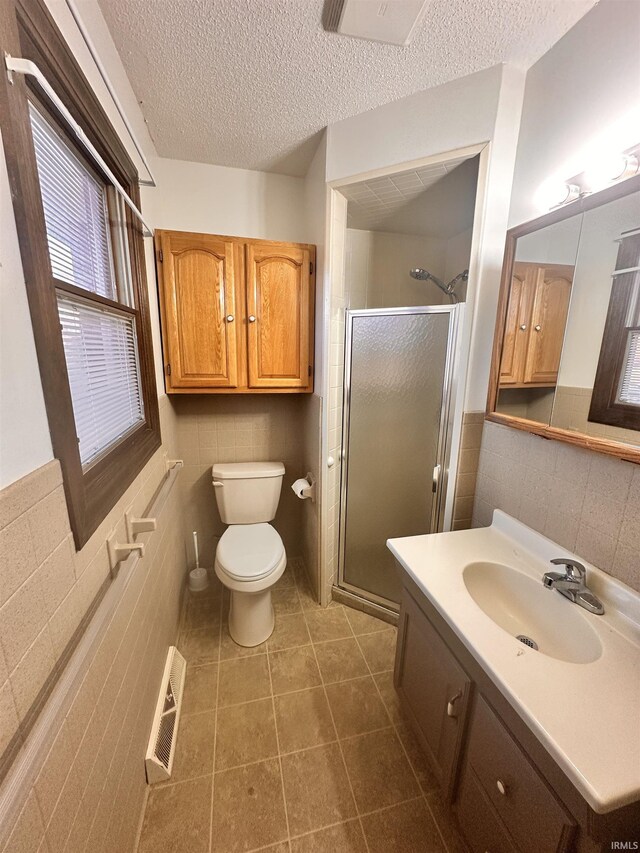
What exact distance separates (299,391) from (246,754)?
1619 mm

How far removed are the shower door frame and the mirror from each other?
225mm

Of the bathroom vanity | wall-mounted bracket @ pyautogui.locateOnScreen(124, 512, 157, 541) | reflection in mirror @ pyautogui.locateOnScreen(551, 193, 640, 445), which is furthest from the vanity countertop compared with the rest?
wall-mounted bracket @ pyautogui.locateOnScreen(124, 512, 157, 541)

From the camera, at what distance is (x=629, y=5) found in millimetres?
870

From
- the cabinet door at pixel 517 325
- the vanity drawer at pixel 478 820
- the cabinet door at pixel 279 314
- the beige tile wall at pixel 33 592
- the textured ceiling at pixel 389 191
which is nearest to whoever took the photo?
the beige tile wall at pixel 33 592

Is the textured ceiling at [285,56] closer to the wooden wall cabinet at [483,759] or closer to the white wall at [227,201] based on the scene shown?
the white wall at [227,201]

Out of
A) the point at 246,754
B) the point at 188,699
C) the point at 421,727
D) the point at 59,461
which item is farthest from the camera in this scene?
the point at 188,699

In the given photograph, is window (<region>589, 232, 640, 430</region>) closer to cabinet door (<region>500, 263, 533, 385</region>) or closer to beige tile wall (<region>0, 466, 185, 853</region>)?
cabinet door (<region>500, 263, 533, 385</region>)

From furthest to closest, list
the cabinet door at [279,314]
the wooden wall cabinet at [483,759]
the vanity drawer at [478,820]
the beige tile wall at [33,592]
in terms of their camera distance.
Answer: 1. the cabinet door at [279,314]
2. the vanity drawer at [478,820]
3. the wooden wall cabinet at [483,759]
4. the beige tile wall at [33,592]

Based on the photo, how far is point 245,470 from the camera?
194 cm

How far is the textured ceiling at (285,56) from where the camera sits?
37.9 inches

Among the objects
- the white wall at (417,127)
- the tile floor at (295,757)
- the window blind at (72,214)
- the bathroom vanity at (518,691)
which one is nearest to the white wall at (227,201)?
the white wall at (417,127)

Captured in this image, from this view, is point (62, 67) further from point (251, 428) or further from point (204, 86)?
point (251, 428)

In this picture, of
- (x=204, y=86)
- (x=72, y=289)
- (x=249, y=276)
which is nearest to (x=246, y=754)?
(x=72, y=289)

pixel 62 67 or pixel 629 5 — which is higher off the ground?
pixel 629 5
